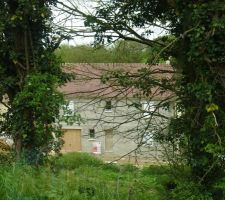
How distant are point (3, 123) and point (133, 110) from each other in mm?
2883

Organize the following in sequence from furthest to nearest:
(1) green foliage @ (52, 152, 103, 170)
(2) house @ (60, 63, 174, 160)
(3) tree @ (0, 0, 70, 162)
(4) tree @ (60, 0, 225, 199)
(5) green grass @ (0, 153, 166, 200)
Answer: (2) house @ (60, 63, 174, 160) → (3) tree @ (0, 0, 70, 162) → (1) green foliage @ (52, 152, 103, 170) → (4) tree @ (60, 0, 225, 199) → (5) green grass @ (0, 153, 166, 200)

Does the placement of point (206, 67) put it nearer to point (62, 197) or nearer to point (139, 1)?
point (139, 1)

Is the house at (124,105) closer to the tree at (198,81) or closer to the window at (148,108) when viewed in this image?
the window at (148,108)

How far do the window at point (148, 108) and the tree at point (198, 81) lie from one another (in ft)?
2.67

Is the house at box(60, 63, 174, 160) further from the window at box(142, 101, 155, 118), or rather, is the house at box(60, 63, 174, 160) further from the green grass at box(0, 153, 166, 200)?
the green grass at box(0, 153, 166, 200)

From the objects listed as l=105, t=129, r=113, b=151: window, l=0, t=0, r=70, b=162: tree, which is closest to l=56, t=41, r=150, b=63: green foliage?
l=0, t=0, r=70, b=162: tree

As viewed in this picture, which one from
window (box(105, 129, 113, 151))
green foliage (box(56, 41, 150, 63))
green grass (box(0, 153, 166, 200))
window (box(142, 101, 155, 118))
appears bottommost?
window (box(105, 129, 113, 151))

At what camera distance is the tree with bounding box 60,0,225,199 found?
7707mm

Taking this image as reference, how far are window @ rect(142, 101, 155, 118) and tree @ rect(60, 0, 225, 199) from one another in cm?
81

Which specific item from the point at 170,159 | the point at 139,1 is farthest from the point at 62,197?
the point at 139,1

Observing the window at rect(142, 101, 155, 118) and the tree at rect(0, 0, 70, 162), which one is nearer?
the tree at rect(0, 0, 70, 162)

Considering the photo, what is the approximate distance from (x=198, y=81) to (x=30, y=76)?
11.1 feet

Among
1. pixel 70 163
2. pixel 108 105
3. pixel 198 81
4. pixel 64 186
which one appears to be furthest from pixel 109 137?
pixel 64 186

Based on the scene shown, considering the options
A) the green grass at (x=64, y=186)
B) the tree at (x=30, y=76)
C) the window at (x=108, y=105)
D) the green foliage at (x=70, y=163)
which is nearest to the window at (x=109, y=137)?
the window at (x=108, y=105)
